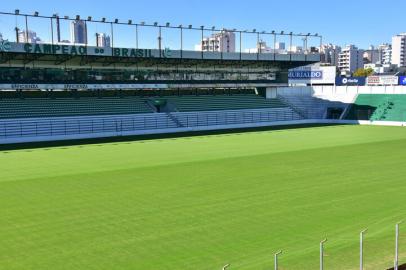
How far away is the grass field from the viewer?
11.3 metres

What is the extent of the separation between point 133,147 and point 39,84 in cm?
1675

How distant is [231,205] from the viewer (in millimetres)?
16109

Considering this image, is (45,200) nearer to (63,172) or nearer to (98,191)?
(98,191)

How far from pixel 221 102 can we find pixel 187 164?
32.0 metres

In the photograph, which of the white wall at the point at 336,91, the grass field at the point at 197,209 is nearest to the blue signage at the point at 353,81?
the white wall at the point at 336,91

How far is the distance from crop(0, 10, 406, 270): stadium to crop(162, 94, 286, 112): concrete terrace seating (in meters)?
0.26

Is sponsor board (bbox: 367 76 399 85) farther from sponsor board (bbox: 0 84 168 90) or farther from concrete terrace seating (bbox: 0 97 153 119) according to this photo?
concrete terrace seating (bbox: 0 97 153 119)

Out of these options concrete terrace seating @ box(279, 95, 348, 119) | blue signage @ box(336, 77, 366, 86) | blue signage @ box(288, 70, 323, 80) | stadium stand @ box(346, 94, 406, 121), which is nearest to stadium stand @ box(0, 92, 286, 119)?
concrete terrace seating @ box(279, 95, 348, 119)

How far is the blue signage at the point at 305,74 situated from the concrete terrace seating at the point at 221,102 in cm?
2356

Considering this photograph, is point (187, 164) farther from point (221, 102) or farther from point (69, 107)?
point (221, 102)

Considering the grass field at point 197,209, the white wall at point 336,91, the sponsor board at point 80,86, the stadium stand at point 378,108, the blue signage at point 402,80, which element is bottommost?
the grass field at point 197,209

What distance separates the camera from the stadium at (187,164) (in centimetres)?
1188

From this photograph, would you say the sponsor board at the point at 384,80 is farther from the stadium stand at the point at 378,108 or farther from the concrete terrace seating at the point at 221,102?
the concrete terrace seating at the point at 221,102

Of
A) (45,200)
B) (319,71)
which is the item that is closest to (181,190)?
(45,200)
